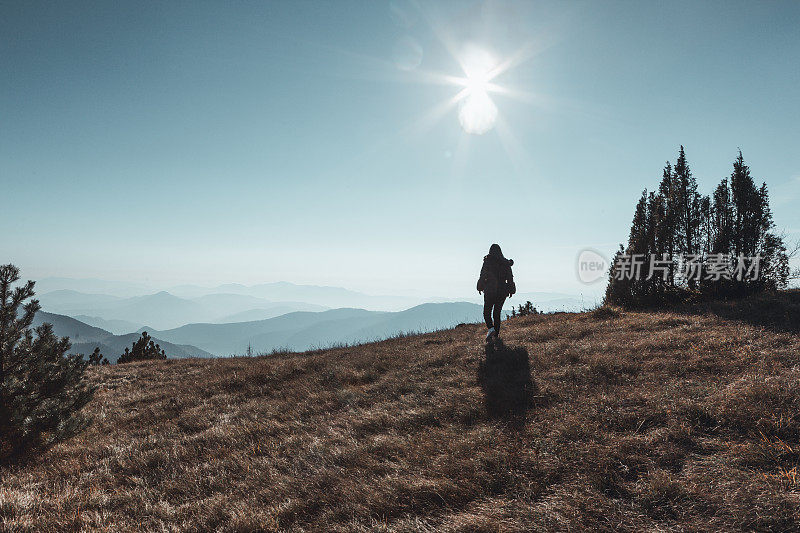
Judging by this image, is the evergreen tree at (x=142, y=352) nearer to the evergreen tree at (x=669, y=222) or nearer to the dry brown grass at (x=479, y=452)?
the dry brown grass at (x=479, y=452)

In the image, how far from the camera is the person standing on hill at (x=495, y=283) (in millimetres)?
10906

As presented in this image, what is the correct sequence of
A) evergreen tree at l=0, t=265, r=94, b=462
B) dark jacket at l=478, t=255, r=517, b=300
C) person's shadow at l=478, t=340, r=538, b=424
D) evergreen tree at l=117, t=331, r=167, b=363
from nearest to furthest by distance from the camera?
person's shadow at l=478, t=340, r=538, b=424
evergreen tree at l=0, t=265, r=94, b=462
dark jacket at l=478, t=255, r=517, b=300
evergreen tree at l=117, t=331, r=167, b=363

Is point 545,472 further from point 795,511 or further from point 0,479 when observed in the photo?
point 0,479

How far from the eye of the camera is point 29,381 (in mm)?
6191

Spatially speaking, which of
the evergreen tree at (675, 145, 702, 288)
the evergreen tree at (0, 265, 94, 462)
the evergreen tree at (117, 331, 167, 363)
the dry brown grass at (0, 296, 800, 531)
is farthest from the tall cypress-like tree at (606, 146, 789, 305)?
the evergreen tree at (117, 331, 167, 363)

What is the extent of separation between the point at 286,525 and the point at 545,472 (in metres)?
2.92

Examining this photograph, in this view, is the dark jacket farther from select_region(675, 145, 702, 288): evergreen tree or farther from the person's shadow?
select_region(675, 145, 702, 288): evergreen tree

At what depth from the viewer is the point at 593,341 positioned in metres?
8.98

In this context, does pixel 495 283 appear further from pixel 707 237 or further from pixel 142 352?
pixel 142 352

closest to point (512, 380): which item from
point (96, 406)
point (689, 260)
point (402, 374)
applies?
point (402, 374)

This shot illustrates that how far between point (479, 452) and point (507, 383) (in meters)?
2.67

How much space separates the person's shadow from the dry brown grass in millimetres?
51

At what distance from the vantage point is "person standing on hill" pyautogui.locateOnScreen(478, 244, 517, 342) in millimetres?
10906

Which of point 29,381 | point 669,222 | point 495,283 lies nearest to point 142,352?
point 29,381
